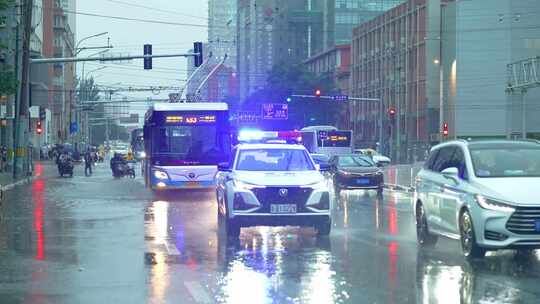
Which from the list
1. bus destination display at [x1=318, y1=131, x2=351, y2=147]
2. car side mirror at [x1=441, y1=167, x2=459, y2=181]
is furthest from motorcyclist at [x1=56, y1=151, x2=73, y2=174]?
car side mirror at [x1=441, y1=167, x2=459, y2=181]

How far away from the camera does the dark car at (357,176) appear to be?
3219 cm

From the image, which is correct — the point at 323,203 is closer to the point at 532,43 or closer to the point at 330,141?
the point at 330,141

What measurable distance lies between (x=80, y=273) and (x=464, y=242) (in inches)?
211

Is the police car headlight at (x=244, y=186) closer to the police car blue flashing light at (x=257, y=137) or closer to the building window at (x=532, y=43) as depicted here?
the police car blue flashing light at (x=257, y=137)

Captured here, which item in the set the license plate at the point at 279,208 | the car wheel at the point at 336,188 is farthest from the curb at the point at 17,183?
the license plate at the point at 279,208

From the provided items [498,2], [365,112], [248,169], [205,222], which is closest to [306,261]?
[248,169]

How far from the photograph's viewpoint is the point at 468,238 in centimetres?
1224

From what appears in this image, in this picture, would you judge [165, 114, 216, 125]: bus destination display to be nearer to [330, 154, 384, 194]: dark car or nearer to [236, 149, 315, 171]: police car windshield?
[330, 154, 384, 194]: dark car

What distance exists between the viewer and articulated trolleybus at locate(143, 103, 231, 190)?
27062 millimetres

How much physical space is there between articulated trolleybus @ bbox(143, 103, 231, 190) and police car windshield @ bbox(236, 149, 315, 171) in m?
10.1

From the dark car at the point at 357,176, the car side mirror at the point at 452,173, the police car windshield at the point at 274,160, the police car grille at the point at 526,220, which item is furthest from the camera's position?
the dark car at the point at 357,176

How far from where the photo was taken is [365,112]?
102m

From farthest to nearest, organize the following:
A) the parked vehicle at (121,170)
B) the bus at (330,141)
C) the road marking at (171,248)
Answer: the bus at (330,141) < the parked vehicle at (121,170) < the road marking at (171,248)

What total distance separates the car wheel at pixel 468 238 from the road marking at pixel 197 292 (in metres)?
4.04
